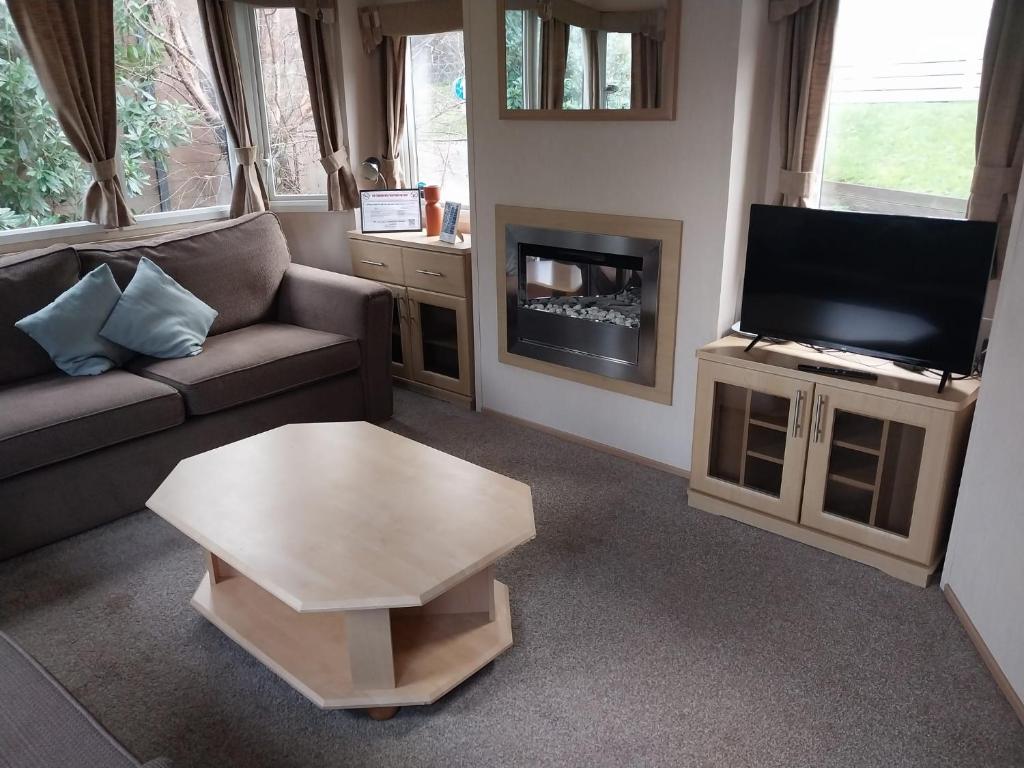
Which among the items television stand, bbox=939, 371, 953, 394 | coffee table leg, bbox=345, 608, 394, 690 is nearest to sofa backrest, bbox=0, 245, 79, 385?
coffee table leg, bbox=345, 608, 394, 690

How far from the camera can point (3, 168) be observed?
3.62 metres

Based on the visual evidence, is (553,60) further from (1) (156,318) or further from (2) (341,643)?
(2) (341,643)

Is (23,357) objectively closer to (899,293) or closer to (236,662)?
(236,662)

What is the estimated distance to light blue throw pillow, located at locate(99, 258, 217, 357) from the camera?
10.6 feet

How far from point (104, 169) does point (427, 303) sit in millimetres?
1644

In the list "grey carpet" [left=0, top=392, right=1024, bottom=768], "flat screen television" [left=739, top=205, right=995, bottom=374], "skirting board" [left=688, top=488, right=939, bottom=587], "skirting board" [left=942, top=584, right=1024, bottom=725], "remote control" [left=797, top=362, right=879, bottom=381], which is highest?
"flat screen television" [left=739, top=205, right=995, bottom=374]

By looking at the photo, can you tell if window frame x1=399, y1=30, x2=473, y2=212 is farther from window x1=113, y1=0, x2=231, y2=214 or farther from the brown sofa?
window x1=113, y1=0, x2=231, y2=214

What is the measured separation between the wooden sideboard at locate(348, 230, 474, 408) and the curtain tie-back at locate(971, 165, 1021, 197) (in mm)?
2071

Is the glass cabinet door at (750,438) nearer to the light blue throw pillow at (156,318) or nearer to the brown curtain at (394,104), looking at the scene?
the light blue throw pillow at (156,318)

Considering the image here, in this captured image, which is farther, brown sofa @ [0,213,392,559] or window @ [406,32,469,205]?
window @ [406,32,469,205]

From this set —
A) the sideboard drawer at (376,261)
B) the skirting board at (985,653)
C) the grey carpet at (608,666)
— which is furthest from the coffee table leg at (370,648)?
the sideboard drawer at (376,261)

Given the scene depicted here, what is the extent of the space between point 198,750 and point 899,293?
2339 millimetres

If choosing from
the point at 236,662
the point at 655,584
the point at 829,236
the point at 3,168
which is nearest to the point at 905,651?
the point at 655,584

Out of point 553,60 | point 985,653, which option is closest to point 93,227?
point 553,60
